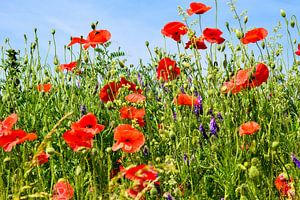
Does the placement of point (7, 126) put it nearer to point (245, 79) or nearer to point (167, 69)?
point (167, 69)

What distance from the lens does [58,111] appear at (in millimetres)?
3781

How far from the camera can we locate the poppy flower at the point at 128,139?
8.46ft

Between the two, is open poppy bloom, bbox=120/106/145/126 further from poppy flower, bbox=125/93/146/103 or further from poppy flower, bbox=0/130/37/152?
poppy flower, bbox=0/130/37/152

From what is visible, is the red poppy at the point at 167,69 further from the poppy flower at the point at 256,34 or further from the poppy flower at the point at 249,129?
the poppy flower at the point at 249,129

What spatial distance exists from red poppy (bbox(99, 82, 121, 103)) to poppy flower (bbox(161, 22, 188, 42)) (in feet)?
1.52

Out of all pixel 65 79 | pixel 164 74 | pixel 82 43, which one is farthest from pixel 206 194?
pixel 65 79

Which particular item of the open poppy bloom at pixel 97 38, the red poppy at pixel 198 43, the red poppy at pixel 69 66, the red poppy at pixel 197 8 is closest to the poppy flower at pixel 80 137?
the open poppy bloom at pixel 97 38

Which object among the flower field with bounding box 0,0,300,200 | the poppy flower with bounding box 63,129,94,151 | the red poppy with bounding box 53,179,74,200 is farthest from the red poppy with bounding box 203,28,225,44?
the red poppy with bounding box 53,179,74,200

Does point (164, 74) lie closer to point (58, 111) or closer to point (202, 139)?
point (202, 139)

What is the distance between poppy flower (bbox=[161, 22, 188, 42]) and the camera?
3.47 meters

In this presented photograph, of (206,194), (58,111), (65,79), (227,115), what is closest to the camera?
(206,194)

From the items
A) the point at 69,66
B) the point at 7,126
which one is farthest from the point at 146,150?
A: the point at 69,66

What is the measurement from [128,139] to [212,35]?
112cm

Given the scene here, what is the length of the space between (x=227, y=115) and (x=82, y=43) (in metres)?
1.01
